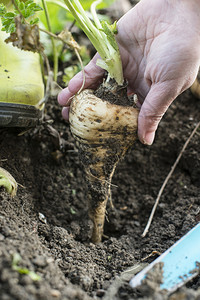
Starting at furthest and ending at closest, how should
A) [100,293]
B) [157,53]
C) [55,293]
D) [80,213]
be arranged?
[80,213]
[157,53]
[100,293]
[55,293]

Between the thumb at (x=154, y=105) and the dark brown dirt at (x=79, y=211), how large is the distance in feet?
1.32

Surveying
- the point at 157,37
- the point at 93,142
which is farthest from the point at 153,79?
the point at 93,142

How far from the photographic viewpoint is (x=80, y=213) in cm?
172

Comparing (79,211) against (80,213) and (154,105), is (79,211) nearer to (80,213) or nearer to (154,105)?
(80,213)

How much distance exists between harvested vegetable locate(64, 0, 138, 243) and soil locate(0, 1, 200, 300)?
0.19 m

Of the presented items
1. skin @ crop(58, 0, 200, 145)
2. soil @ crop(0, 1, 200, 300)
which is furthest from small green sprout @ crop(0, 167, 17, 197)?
skin @ crop(58, 0, 200, 145)

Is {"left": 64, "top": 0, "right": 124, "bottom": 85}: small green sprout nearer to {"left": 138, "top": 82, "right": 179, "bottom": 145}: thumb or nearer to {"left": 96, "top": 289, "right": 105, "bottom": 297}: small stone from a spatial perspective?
{"left": 138, "top": 82, "right": 179, "bottom": 145}: thumb

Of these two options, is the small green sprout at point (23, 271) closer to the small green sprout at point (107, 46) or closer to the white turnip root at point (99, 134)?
the white turnip root at point (99, 134)

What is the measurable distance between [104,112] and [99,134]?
0.34 ft

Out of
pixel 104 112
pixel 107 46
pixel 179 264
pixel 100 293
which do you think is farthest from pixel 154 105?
pixel 100 293

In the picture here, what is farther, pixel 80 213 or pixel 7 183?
pixel 80 213

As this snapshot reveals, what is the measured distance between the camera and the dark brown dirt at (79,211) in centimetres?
96

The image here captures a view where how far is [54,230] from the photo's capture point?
1372mm

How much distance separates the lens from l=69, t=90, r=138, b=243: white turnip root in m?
1.29
